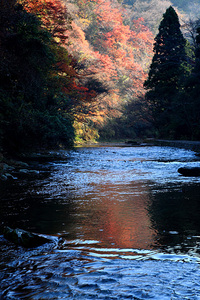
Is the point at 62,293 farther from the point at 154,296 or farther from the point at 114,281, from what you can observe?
the point at 154,296

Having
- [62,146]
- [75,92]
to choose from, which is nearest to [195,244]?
[62,146]

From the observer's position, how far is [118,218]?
16.4ft

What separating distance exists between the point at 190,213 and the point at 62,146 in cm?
1622

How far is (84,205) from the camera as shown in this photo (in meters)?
5.93

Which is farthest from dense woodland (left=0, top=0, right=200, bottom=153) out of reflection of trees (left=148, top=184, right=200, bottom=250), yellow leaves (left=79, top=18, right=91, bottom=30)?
reflection of trees (left=148, top=184, right=200, bottom=250)

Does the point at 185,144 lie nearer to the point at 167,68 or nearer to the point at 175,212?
the point at 167,68

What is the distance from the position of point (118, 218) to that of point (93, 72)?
90.7 feet

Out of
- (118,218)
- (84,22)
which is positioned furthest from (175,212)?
(84,22)

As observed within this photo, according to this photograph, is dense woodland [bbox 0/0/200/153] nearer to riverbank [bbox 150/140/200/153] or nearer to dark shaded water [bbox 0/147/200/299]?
riverbank [bbox 150/140/200/153]

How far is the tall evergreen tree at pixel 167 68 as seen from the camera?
94.3 feet

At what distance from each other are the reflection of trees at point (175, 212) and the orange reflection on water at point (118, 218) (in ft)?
0.44

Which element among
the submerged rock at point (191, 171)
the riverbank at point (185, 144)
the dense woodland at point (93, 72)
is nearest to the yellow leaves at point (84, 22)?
the dense woodland at point (93, 72)

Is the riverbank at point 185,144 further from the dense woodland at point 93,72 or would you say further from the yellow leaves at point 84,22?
the yellow leaves at point 84,22

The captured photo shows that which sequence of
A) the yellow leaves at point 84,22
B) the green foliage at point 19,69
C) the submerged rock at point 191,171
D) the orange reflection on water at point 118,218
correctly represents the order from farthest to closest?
the yellow leaves at point 84,22, the green foliage at point 19,69, the submerged rock at point 191,171, the orange reflection on water at point 118,218
